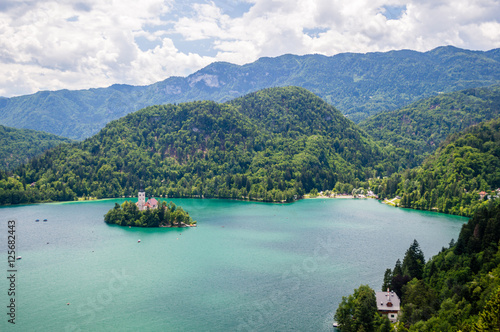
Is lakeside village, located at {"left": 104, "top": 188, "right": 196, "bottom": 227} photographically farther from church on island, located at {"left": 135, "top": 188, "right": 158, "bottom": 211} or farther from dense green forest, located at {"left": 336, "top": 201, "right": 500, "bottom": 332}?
dense green forest, located at {"left": 336, "top": 201, "right": 500, "bottom": 332}

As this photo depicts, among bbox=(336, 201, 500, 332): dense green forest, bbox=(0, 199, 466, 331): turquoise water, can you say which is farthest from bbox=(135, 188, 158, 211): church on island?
bbox=(336, 201, 500, 332): dense green forest

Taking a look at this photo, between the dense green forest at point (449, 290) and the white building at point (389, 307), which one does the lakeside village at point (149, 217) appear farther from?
the white building at point (389, 307)

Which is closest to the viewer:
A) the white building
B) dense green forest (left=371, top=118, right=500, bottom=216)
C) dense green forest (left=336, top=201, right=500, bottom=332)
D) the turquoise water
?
dense green forest (left=336, top=201, right=500, bottom=332)

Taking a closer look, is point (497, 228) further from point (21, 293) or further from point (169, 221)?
point (169, 221)

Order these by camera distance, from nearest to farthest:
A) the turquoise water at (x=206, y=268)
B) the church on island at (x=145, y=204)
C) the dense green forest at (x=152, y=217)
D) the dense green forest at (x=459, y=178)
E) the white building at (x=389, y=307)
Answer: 1. the white building at (x=389, y=307)
2. the turquoise water at (x=206, y=268)
3. the dense green forest at (x=152, y=217)
4. the church on island at (x=145, y=204)
5. the dense green forest at (x=459, y=178)

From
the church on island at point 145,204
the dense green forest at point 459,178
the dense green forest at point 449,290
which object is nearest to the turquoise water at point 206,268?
the dense green forest at point 449,290

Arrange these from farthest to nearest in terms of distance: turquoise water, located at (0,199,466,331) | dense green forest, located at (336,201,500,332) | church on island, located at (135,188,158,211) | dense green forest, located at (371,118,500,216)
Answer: dense green forest, located at (371,118,500,216) < church on island, located at (135,188,158,211) < turquoise water, located at (0,199,466,331) < dense green forest, located at (336,201,500,332)

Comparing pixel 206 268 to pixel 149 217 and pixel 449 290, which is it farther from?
pixel 149 217
